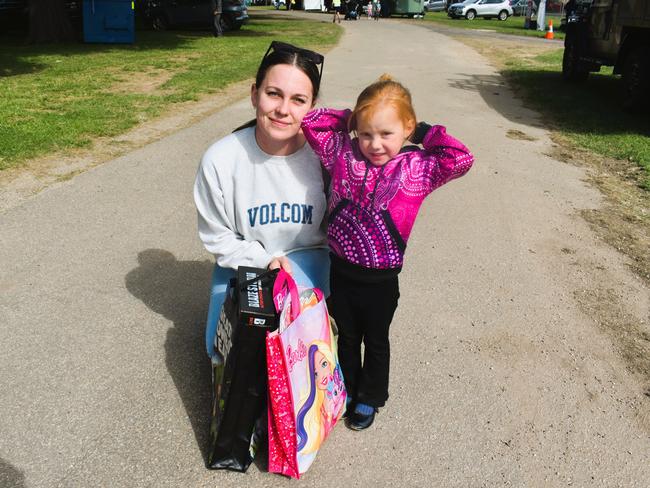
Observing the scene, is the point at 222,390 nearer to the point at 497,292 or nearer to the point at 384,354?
the point at 384,354

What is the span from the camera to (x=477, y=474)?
2.52 m

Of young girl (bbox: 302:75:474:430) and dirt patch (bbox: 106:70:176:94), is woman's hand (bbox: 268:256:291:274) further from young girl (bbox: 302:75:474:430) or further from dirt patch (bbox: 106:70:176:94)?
dirt patch (bbox: 106:70:176:94)

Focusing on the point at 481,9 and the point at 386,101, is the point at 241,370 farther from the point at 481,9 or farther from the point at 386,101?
the point at 481,9

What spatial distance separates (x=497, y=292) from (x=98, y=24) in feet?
54.2

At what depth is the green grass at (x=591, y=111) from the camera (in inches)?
313

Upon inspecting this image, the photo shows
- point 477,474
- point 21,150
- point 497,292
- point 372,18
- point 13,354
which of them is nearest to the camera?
point 477,474

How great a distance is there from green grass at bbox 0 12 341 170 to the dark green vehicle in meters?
6.63

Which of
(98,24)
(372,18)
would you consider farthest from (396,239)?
(372,18)

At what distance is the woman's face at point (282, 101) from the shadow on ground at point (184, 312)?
1.21 metres

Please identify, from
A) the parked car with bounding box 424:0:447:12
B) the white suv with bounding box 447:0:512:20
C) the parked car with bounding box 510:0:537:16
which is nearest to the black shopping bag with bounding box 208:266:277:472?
the white suv with bounding box 447:0:512:20

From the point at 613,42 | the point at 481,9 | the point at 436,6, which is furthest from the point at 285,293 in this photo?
the point at 436,6

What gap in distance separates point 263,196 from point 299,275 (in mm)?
370

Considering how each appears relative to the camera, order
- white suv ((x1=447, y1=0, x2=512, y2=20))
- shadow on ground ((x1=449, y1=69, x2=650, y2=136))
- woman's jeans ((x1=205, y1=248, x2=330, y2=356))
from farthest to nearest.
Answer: white suv ((x1=447, y1=0, x2=512, y2=20))
shadow on ground ((x1=449, y1=69, x2=650, y2=136))
woman's jeans ((x1=205, y1=248, x2=330, y2=356))

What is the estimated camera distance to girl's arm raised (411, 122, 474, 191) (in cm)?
237
